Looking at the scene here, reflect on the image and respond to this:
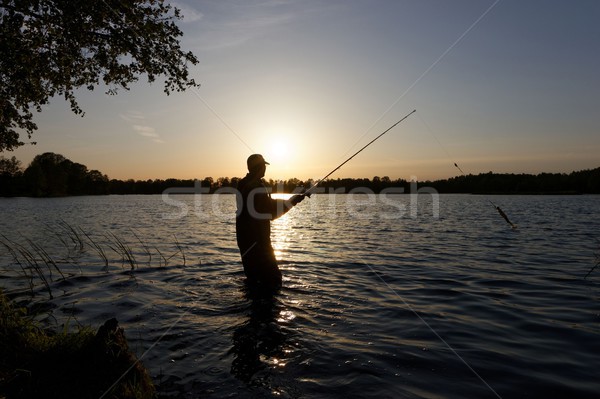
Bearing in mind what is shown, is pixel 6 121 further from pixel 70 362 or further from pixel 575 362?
pixel 575 362

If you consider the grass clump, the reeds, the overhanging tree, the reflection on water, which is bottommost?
the reeds

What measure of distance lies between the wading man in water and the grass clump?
4320 mm

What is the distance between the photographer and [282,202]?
8602 millimetres

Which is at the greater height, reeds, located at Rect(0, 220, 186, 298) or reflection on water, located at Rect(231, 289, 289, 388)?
reflection on water, located at Rect(231, 289, 289, 388)

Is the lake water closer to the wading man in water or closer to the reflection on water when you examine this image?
the reflection on water

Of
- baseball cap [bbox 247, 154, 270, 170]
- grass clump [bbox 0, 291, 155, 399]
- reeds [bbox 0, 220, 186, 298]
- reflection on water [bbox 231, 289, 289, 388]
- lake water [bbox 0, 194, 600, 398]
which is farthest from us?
reeds [bbox 0, 220, 186, 298]

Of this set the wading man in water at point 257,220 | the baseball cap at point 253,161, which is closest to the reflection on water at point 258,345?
the wading man in water at point 257,220

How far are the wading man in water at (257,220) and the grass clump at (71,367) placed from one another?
4.32m

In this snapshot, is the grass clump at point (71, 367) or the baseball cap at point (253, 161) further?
the baseball cap at point (253, 161)

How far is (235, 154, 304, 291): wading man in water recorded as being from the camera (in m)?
8.64

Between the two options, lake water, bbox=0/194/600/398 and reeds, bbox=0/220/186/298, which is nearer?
lake water, bbox=0/194/600/398

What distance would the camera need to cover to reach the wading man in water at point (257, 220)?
28.3ft

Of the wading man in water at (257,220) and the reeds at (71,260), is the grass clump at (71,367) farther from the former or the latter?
the reeds at (71,260)

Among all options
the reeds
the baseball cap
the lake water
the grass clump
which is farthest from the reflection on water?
the reeds
